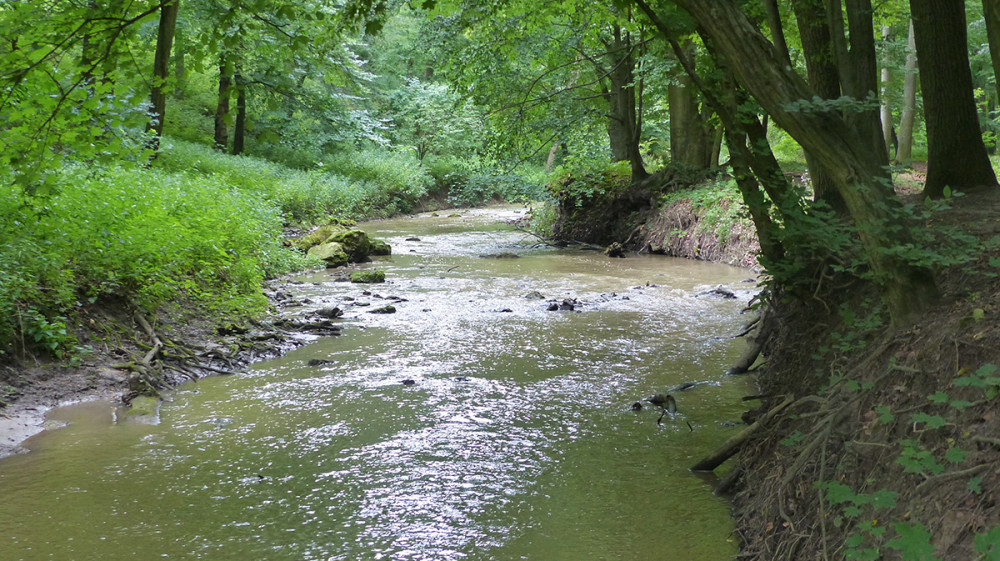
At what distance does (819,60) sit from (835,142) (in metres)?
2.98

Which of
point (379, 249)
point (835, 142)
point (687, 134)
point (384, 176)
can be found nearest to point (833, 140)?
point (835, 142)

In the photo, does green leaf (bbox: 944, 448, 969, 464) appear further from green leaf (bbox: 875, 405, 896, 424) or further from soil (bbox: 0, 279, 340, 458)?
soil (bbox: 0, 279, 340, 458)

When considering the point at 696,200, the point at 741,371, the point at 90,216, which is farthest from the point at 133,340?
the point at 696,200

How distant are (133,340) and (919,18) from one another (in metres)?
7.61

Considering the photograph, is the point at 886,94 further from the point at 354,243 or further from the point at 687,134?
the point at 354,243

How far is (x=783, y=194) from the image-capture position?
191 inches

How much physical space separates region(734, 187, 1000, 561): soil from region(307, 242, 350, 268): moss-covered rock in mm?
11553

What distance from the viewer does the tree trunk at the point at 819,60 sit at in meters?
6.26

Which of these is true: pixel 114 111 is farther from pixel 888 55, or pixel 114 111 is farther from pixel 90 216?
pixel 888 55

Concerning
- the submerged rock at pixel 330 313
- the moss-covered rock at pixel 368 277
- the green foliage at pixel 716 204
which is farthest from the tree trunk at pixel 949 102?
the moss-covered rock at pixel 368 277

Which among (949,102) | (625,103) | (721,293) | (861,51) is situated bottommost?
(721,293)

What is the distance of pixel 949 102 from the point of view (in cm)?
615

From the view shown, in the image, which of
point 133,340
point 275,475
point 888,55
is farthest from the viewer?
point 888,55

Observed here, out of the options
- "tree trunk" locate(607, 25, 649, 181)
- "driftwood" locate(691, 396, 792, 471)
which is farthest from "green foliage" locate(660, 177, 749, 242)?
"driftwood" locate(691, 396, 792, 471)
